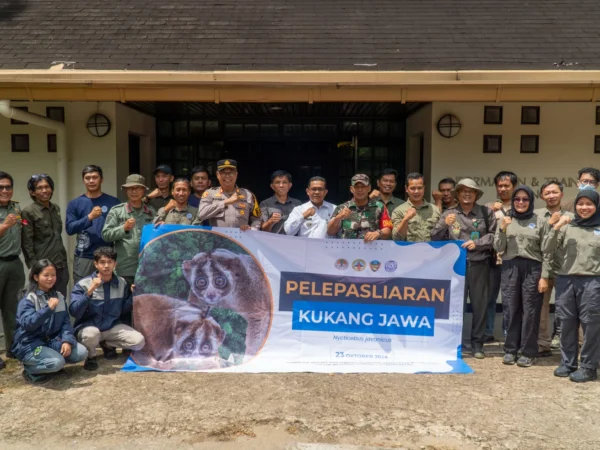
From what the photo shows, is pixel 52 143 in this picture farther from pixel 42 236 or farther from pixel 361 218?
pixel 361 218

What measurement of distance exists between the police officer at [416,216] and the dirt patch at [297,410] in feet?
4.34

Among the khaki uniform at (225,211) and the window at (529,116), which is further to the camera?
the window at (529,116)

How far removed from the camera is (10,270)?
5000 mm

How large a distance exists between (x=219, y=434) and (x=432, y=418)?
1.50 metres

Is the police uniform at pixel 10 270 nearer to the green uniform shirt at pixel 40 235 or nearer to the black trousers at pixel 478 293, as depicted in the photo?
the green uniform shirt at pixel 40 235

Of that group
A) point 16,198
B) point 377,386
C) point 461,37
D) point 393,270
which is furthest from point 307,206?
point 16,198

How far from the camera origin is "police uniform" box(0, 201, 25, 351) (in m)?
4.95

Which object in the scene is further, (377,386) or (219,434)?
(377,386)

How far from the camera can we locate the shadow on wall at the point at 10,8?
7734mm

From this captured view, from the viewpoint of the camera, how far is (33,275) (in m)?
4.46

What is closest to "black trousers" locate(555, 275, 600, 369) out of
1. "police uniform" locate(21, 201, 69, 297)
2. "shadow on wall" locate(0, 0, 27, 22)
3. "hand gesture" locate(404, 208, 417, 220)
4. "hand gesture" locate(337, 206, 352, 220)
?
"hand gesture" locate(404, 208, 417, 220)

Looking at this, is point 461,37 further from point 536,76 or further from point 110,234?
point 110,234

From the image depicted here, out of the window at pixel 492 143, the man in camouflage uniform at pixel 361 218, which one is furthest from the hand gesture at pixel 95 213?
the window at pixel 492 143

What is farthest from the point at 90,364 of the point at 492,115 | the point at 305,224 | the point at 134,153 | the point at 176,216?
the point at 492,115
